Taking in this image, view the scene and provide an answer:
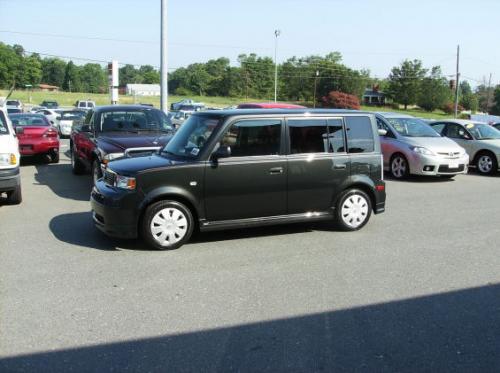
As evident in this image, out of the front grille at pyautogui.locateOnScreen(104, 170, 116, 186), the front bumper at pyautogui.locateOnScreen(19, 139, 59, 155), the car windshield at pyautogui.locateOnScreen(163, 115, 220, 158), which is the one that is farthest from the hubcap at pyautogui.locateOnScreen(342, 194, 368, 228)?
the front bumper at pyautogui.locateOnScreen(19, 139, 59, 155)

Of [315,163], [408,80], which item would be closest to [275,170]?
[315,163]

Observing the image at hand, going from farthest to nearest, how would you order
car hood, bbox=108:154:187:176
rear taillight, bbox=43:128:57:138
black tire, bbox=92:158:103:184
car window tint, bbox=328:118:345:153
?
rear taillight, bbox=43:128:57:138 < black tire, bbox=92:158:103:184 < car window tint, bbox=328:118:345:153 < car hood, bbox=108:154:187:176

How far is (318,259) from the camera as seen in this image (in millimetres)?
6117

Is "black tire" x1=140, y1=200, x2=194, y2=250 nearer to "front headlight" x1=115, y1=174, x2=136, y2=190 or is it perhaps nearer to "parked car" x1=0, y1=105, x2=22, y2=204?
"front headlight" x1=115, y1=174, x2=136, y2=190

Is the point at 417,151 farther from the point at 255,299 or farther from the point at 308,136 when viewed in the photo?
the point at 255,299

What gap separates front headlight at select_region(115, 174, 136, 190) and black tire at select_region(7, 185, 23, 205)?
3323 mm

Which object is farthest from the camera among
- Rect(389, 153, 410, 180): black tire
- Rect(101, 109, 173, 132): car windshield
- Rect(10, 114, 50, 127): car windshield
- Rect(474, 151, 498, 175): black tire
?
Rect(10, 114, 50, 127): car windshield

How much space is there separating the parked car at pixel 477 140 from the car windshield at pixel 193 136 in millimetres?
10431

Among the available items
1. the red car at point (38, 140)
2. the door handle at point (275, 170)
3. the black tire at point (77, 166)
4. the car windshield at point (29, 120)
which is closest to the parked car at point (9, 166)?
the black tire at point (77, 166)

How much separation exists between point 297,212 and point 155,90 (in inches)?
4729

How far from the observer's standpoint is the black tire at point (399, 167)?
13.3m

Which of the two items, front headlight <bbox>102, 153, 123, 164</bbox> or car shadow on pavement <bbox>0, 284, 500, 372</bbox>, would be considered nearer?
car shadow on pavement <bbox>0, 284, 500, 372</bbox>

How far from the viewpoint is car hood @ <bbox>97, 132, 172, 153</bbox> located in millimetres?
9391

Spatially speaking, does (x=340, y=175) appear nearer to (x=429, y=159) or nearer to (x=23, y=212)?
(x=23, y=212)
